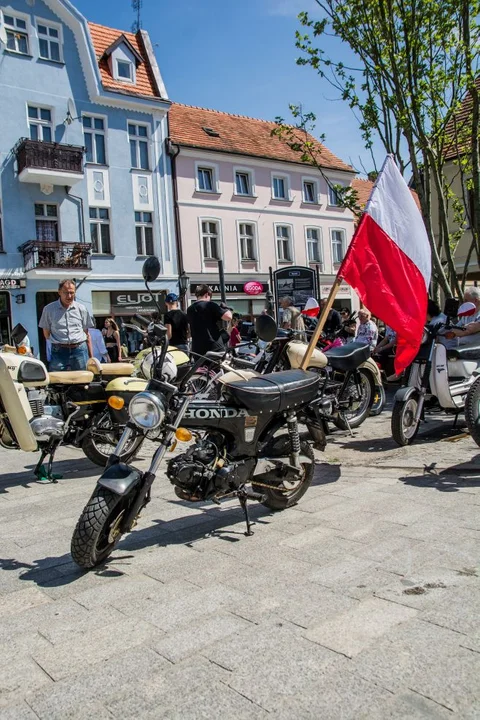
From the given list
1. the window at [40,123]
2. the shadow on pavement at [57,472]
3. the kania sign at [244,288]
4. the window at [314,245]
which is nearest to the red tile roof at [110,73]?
the window at [40,123]

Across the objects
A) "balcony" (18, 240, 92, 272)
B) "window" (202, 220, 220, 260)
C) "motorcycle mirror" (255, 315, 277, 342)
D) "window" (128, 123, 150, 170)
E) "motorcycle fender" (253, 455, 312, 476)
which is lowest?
"motorcycle fender" (253, 455, 312, 476)

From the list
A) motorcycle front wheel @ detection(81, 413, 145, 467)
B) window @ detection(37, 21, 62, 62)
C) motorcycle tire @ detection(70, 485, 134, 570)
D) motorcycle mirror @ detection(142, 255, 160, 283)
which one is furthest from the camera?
window @ detection(37, 21, 62, 62)

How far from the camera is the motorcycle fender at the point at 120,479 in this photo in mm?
3229

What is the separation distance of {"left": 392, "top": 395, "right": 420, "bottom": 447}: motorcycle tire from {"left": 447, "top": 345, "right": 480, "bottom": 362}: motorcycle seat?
58cm

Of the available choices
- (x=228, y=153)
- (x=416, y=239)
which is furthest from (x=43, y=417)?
(x=228, y=153)

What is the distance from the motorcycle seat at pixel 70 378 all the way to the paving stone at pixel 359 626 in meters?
3.66

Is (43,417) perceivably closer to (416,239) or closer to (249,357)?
(249,357)

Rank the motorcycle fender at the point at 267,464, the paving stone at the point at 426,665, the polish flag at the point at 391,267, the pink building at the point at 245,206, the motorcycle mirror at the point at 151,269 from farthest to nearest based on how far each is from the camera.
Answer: the pink building at the point at 245,206 < the polish flag at the point at 391,267 < the motorcycle fender at the point at 267,464 < the motorcycle mirror at the point at 151,269 < the paving stone at the point at 426,665

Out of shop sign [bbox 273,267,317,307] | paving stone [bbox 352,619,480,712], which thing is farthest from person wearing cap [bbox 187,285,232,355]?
shop sign [bbox 273,267,317,307]

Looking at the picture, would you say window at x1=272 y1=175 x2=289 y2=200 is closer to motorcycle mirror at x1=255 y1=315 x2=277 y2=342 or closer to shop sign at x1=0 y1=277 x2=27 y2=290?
shop sign at x1=0 y1=277 x2=27 y2=290

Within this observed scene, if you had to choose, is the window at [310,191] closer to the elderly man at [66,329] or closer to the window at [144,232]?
the window at [144,232]

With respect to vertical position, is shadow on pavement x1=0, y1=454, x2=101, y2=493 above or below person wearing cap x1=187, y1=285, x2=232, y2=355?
below

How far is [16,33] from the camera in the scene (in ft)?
72.1

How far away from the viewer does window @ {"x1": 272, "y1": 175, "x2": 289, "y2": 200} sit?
29.9 meters
